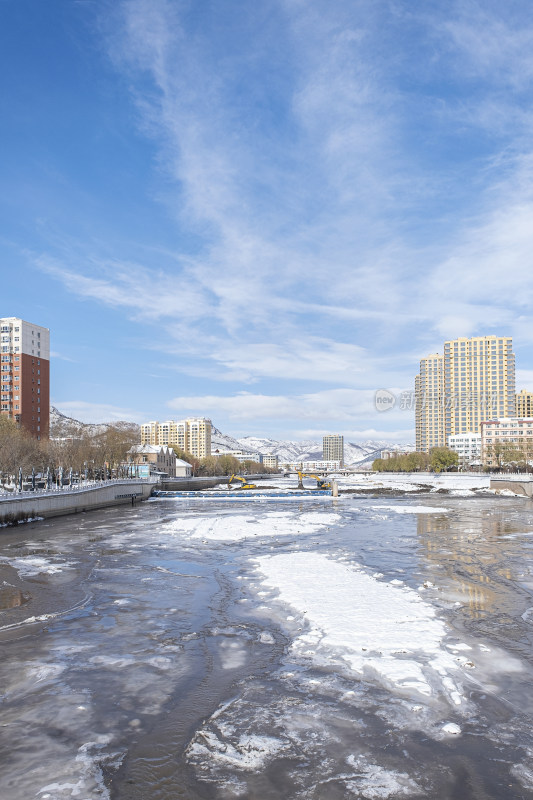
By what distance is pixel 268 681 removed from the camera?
397 inches

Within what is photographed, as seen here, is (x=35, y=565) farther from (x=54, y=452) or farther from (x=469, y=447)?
(x=469, y=447)

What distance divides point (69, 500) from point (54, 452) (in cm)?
2355

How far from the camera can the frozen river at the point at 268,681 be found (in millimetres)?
6934

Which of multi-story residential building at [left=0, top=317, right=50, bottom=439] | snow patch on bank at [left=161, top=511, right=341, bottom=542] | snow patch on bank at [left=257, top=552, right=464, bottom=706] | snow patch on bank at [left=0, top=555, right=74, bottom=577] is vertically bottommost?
snow patch on bank at [left=161, top=511, right=341, bottom=542]

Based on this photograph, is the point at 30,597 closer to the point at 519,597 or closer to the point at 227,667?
the point at 227,667

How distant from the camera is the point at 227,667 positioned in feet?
35.7

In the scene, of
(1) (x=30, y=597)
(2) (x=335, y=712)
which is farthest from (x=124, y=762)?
(1) (x=30, y=597)

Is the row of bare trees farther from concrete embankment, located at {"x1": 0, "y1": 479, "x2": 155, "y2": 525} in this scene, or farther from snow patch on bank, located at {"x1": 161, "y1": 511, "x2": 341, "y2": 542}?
snow patch on bank, located at {"x1": 161, "y1": 511, "x2": 341, "y2": 542}

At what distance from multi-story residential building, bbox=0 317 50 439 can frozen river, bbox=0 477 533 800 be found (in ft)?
311

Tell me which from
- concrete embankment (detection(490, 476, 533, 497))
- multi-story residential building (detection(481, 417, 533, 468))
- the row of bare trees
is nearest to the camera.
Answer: the row of bare trees

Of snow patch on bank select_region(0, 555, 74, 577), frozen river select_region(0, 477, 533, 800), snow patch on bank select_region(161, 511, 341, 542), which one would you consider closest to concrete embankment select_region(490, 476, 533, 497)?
snow patch on bank select_region(161, 511, 341, 542)

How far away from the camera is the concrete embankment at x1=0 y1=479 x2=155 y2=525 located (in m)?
42.3

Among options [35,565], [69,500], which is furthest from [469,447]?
[35,565]

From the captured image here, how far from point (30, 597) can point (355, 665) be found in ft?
36.5
